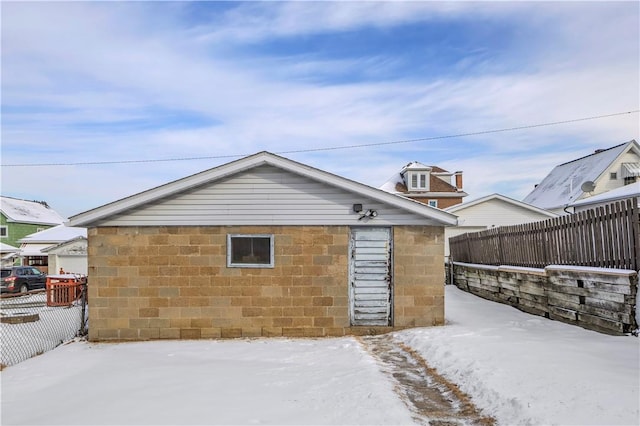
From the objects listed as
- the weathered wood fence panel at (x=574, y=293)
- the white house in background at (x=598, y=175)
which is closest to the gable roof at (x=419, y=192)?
the white house in background at (x=598, y=175)

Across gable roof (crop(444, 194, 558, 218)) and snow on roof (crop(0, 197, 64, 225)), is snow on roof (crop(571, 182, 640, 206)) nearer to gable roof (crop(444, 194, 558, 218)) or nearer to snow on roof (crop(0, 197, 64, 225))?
gable roof (crop(444, 194, 558, 218))

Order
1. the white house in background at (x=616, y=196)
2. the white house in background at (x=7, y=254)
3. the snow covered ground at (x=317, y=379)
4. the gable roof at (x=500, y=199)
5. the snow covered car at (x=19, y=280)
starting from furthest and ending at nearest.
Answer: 1. the white house in background at (x=7, y=254)
2. the gable roof at (x=500, y=199)
3. the snow covered car at (x=19, y=280)
4. the white house in background at (x=616, y=196)
5. the snow covered ground at (x=317, y=379)

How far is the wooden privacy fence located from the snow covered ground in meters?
1.34

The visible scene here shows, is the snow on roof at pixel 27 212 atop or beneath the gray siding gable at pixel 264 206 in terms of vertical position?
atop

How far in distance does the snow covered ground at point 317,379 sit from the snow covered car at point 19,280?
58.2 feet

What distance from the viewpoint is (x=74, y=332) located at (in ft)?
37.0

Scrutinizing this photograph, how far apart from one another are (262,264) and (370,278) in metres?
2.43

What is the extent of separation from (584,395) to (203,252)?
7609 mm

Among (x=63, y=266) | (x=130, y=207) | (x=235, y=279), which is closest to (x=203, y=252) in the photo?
(x=235, y=279)

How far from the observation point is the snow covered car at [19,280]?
23797mm

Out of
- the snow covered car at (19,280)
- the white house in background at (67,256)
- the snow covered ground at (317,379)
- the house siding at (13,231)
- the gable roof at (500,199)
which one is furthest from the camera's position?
the house siding at (13,231)

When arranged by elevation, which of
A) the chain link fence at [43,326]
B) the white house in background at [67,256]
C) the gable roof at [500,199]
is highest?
the gable roof at [500,199]

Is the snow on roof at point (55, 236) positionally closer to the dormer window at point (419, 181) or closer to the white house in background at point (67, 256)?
the white house in background at point (67, 256)

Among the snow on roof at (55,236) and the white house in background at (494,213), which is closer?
the white house in background at (494,213)
